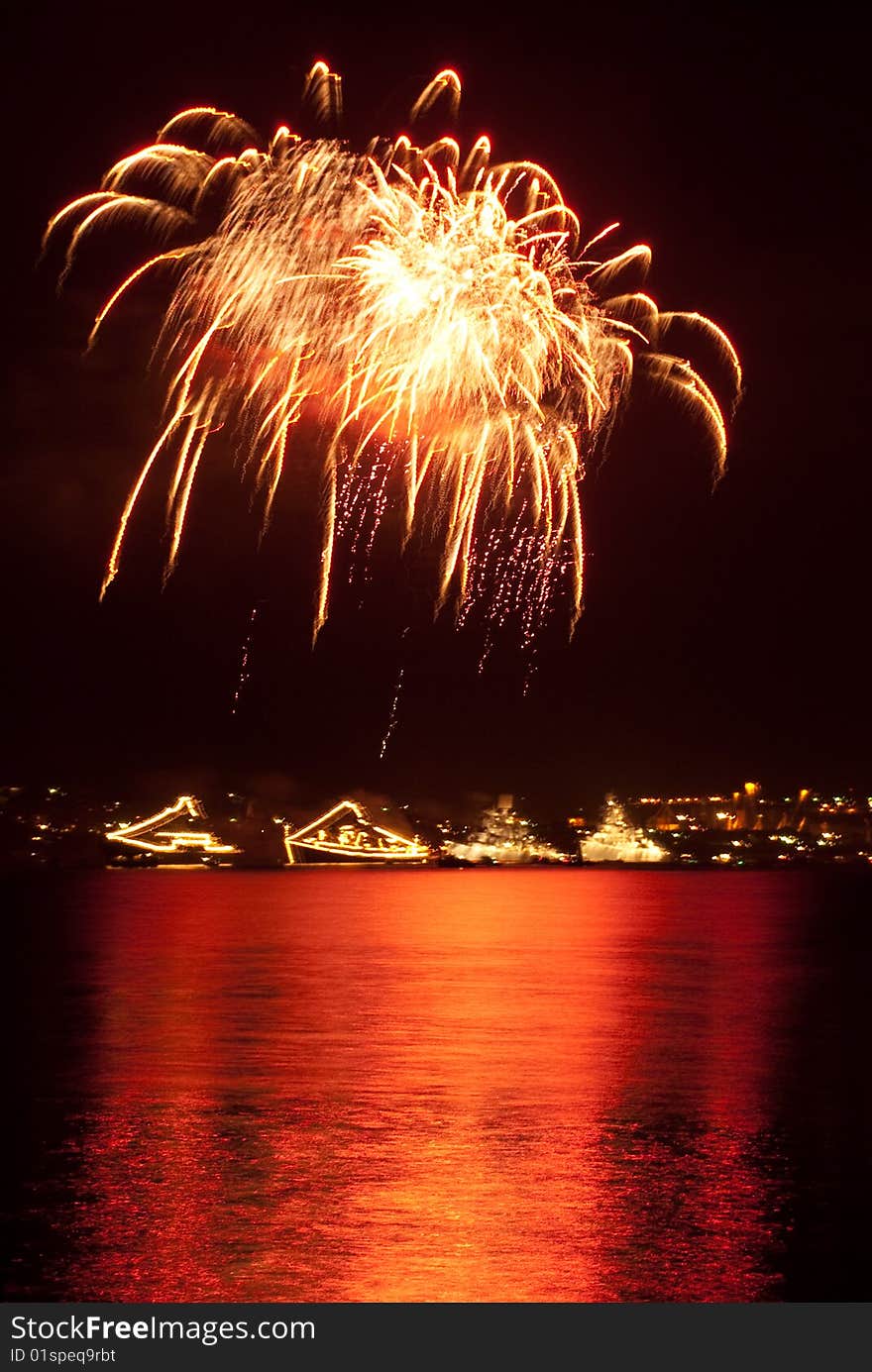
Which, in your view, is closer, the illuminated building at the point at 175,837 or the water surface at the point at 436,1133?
the water surface at the point at 436,1133

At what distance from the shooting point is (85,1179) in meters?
8.73

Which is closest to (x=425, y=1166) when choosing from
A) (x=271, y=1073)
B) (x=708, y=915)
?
(x=271, y=1073)

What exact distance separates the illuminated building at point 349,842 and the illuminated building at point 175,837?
557 centimetres

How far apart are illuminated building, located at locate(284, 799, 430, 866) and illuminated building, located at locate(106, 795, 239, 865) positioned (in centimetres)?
557

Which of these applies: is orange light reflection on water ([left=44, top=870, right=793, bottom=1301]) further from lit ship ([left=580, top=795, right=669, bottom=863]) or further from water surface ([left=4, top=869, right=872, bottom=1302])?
lit ship ([left=580, top=795, right=669, bottom=863])

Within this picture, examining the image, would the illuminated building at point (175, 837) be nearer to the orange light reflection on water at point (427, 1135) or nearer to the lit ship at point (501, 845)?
the lit ship at point (501, 845)

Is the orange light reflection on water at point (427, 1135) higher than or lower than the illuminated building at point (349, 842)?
higher

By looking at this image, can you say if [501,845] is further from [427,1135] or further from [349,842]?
[427,1135]

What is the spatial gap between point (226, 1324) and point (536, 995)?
1533cm

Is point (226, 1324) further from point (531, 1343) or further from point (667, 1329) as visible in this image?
point (667, 1329)

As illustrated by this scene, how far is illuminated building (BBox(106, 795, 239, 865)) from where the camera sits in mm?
132875

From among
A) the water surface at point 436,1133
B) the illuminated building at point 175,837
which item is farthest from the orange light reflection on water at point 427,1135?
the illuminated building at point 175,837

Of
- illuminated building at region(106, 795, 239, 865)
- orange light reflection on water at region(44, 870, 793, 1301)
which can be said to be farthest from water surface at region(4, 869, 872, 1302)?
illuminated building at region(106, 795, 239, 865)

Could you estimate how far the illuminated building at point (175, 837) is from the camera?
132875mm
